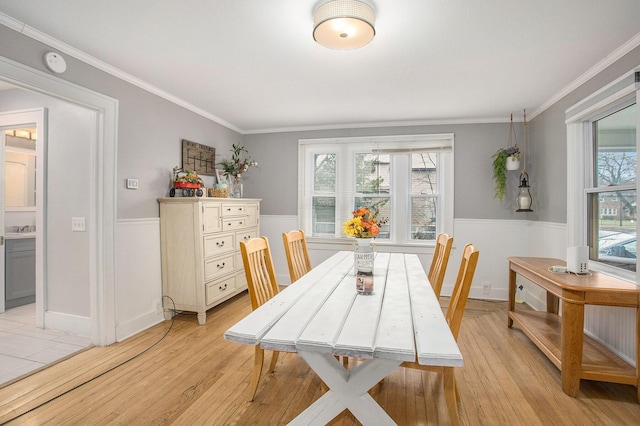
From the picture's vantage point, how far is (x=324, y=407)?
1414 millimetres

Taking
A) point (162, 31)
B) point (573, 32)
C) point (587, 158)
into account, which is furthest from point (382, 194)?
A: point (162, 31)

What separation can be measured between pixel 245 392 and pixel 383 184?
3240mm

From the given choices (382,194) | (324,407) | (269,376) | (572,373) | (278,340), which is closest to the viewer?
(278,340)

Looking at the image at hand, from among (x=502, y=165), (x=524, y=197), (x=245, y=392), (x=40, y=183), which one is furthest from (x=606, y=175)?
(x=40, y=183)

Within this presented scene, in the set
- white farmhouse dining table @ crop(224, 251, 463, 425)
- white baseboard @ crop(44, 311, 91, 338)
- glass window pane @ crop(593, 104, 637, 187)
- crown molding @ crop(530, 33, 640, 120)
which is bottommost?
white baseboard @ crop(44, 311, 91, 338)

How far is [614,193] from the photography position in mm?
2543

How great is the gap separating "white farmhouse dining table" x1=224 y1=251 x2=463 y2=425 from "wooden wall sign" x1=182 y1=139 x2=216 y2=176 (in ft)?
8.32

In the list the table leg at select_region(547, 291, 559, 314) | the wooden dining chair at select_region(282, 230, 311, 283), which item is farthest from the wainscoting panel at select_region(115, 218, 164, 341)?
the table leg at select_region(547, 291, 559, 314)

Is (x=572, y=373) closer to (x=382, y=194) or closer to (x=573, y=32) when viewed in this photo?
(x=573, y=32)

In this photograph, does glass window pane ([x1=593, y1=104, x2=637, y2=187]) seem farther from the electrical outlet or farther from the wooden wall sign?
the electrical outlet

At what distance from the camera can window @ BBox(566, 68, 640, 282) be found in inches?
92.1

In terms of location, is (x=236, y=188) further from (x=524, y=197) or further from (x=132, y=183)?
(x=524, y=197)

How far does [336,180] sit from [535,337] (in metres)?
3.00

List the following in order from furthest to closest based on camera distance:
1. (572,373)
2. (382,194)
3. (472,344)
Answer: (382,194)
(472,344)
(572,373)
